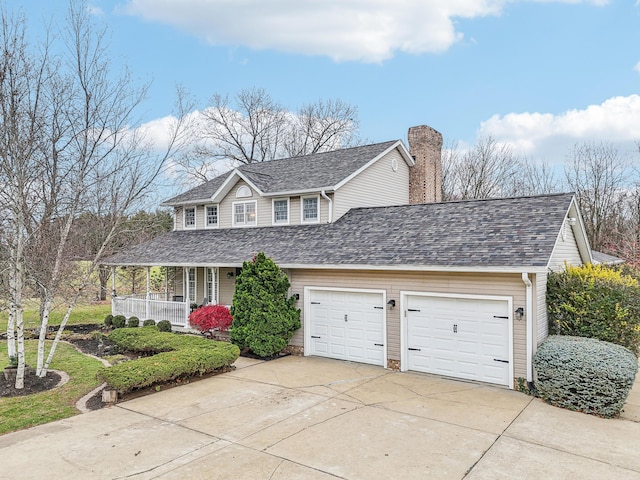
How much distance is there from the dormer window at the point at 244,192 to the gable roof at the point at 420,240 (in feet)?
5.74

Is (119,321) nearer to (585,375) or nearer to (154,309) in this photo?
(154,309)

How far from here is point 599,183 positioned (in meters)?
28.8

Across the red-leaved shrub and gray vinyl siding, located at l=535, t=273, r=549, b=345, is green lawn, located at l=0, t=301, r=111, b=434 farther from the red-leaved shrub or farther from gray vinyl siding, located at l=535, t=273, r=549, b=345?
gray vinyl siding, located at l=535, t=273, r=549, b=345

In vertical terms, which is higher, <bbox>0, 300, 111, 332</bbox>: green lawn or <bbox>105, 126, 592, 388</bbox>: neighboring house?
<bbox>105, 126, 592, 388</bbox>: neighboring house

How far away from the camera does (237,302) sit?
12141 millimetres

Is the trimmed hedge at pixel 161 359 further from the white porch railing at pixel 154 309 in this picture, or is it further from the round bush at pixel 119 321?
the round bush at pixel 119 321

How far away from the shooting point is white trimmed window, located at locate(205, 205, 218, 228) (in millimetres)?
18656

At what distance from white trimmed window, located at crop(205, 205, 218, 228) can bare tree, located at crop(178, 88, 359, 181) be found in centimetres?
1590

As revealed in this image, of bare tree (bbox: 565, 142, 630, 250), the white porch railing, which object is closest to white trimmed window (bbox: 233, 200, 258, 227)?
the white porch railing

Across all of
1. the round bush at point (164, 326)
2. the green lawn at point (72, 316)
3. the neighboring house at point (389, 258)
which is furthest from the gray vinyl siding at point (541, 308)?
the green lawn at point (72, 316)

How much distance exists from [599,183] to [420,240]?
974 inches

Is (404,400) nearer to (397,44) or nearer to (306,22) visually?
(306,22)

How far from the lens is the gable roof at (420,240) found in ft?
30.4

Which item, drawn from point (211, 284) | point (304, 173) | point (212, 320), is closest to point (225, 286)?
point (211, 284)
